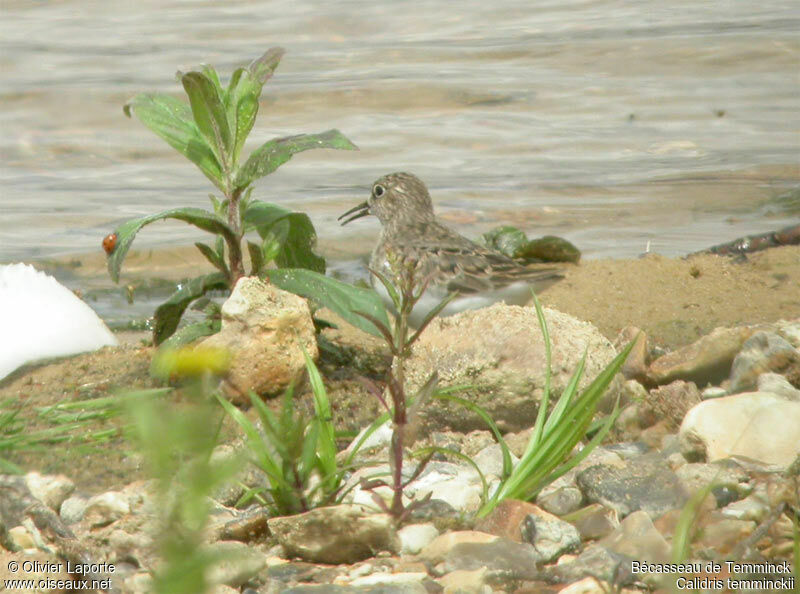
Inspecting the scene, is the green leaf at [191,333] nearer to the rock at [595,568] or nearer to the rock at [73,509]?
the rock at [73,509]

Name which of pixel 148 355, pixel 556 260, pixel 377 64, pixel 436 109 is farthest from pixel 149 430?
pixel 377 64

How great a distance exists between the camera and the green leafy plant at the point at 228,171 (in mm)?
3895

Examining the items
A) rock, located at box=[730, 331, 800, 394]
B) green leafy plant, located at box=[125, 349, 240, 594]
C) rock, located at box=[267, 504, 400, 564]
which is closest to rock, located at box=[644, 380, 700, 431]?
rock, located at box=[730, 331, 800, 394]

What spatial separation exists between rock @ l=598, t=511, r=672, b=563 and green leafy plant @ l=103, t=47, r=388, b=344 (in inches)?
59.7

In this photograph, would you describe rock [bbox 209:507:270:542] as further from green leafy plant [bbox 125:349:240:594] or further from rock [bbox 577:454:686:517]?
green leafy plant [bbox 125:349:240:594]

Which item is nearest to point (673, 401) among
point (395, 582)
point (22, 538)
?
point (395, 582)

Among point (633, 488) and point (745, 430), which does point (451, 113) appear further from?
point (633, 488)

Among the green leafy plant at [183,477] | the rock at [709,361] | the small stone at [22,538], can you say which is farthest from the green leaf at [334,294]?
the green leafy plant at [183,477]

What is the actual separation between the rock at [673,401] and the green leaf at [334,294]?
912mm

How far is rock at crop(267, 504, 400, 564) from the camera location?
251cm

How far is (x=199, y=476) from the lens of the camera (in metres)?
1.12

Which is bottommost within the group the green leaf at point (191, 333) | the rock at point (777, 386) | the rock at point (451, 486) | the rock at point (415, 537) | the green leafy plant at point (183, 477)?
the rock at point (451, 486)

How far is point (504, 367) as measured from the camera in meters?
3.62

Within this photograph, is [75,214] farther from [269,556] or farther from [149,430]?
[149,430]
